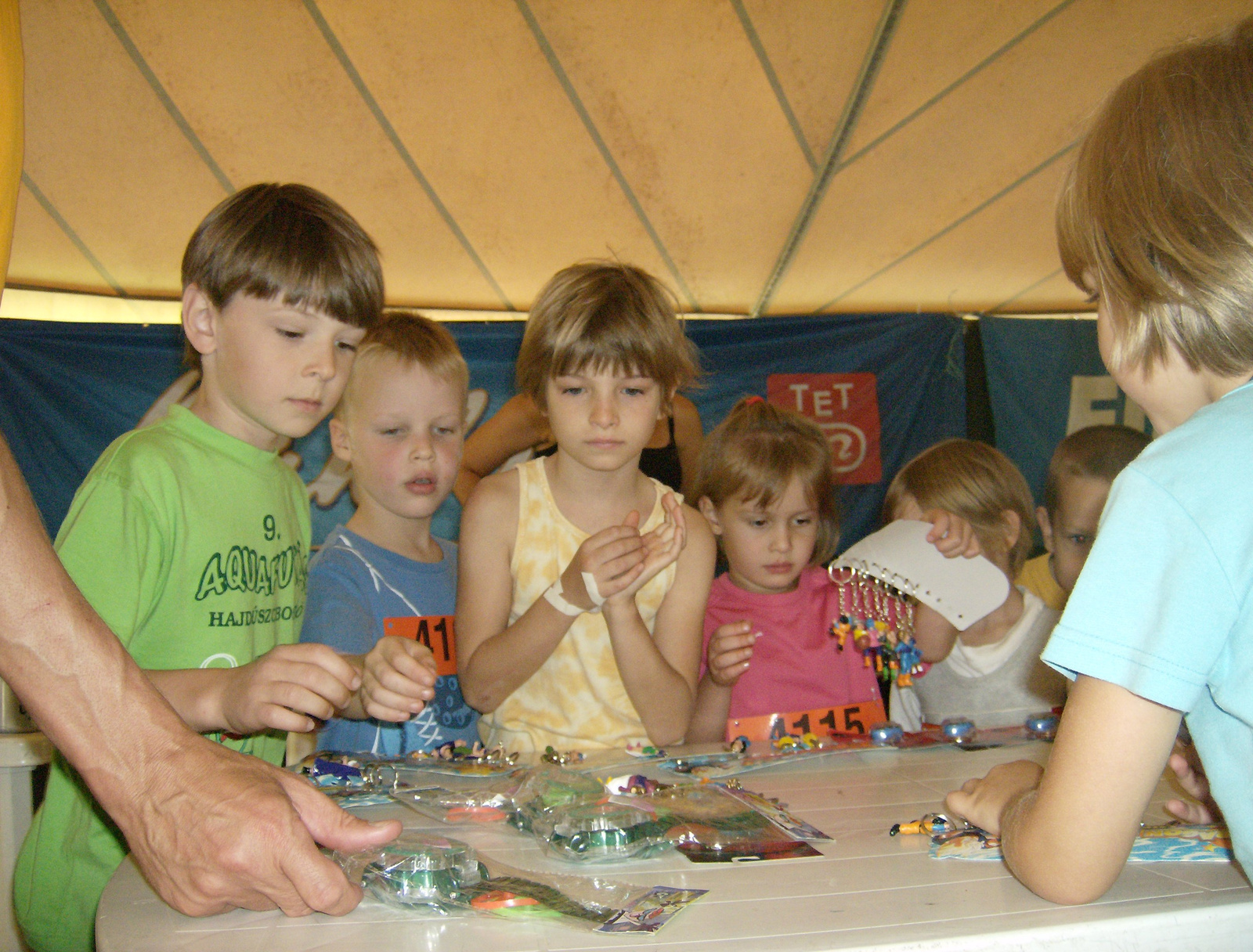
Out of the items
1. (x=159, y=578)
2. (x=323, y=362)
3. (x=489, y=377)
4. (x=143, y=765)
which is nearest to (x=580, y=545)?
(x=323, y=362)

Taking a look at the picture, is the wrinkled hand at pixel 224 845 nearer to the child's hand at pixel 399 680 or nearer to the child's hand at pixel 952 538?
the child's hand at pixel 399 680

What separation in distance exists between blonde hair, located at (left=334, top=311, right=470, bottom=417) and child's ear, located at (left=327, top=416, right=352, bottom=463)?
0.8 inches

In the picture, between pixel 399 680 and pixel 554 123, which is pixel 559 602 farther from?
pixel 554 123

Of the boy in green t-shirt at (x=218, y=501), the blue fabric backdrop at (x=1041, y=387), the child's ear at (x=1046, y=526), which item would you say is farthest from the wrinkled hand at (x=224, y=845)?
the blue fabric backdrop at (x=1041, y=387)

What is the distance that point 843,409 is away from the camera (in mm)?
3287

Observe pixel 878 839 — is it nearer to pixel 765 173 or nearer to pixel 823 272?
pixel 765 173

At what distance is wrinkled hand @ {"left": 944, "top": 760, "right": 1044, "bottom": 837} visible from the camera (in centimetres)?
72

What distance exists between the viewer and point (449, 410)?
167 cm

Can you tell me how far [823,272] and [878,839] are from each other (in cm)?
276

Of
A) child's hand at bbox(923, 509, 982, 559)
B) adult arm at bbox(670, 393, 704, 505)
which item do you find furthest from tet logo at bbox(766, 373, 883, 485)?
child's hand at bbox(923, 509, 982, 559)

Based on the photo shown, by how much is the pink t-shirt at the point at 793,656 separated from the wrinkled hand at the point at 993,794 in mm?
889

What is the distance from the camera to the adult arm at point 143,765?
0.57 m

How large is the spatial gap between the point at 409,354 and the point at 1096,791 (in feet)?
4.45

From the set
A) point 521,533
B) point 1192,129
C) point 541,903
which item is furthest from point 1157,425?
point 521,533
